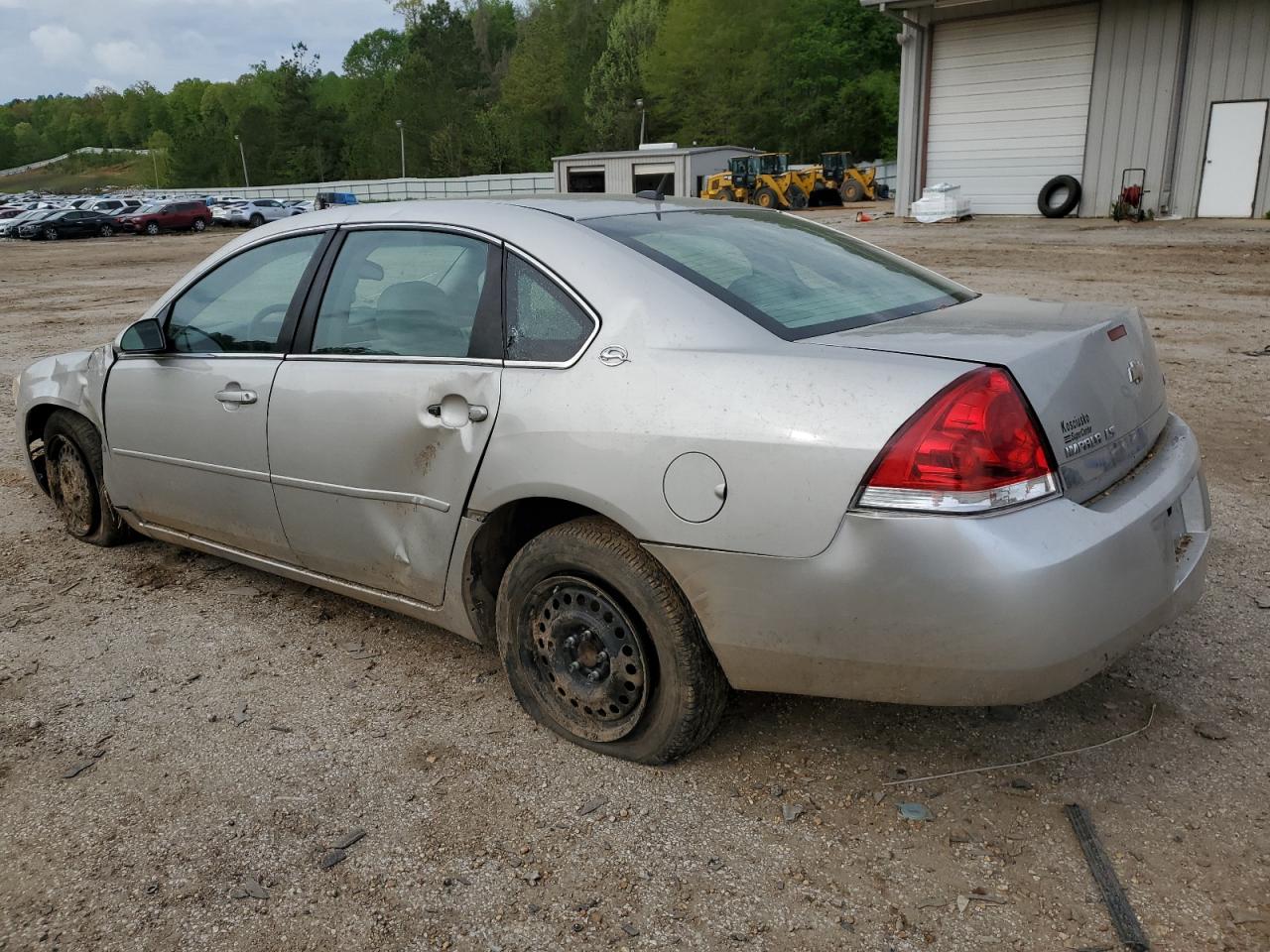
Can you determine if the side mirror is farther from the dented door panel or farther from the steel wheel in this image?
the steel wheel

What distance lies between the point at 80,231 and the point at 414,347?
45.6 metres

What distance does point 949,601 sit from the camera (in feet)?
7.50

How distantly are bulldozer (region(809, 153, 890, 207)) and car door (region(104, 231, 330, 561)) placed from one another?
3753 centimetres

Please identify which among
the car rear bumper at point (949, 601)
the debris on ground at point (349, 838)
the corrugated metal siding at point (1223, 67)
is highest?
the corrugated metal siding at point (1223, 67)

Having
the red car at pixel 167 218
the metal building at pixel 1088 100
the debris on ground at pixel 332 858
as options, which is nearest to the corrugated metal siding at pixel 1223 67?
the metal building at pixel 1088 100

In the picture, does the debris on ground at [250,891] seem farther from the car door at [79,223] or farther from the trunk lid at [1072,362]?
the car door at [79,223]

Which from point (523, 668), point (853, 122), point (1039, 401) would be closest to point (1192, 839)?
point (1039, 401)

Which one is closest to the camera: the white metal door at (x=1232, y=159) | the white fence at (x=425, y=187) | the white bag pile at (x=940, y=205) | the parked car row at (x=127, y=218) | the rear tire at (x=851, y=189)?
the white metal door at (x=1232, y=159)

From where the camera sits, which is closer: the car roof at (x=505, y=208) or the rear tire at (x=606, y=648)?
the rear tire at (x=606, y=648)

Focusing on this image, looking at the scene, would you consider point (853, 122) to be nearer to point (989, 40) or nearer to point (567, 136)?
point (567, 136)

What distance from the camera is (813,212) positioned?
36.6 meters

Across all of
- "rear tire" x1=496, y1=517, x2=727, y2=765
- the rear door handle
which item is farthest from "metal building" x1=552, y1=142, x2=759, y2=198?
"rear tire" x1=496, y1=517, x2=727, y2=765

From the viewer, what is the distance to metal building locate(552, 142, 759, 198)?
4703cm

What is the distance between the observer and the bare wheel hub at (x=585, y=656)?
282cm
